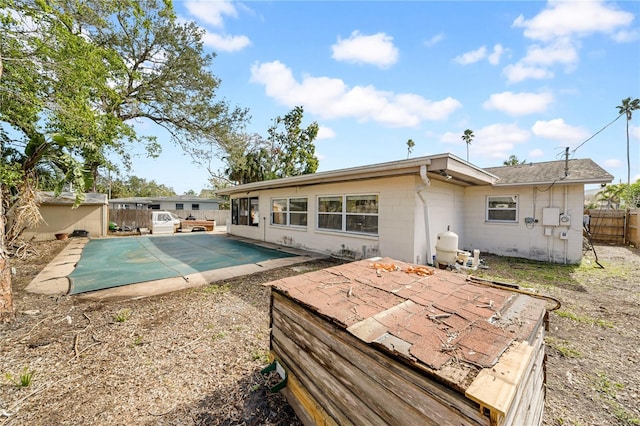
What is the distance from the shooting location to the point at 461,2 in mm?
5949

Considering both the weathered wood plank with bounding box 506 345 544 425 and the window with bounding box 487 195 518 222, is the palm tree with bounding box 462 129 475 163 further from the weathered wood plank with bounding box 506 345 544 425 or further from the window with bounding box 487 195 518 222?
the weathered wood plank with bounding box 506 345 544 425

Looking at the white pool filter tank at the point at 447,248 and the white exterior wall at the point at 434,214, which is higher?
the white exterior wall at the point at 434,214

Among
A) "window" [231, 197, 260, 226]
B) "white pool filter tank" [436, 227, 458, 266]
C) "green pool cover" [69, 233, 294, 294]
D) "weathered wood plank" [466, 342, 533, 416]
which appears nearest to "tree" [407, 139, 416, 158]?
"window" [231, 197, 260, 226]

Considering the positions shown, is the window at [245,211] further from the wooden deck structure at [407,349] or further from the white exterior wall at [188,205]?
the white exterior wall at [188,205]

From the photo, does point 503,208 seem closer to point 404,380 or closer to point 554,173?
point 554,173

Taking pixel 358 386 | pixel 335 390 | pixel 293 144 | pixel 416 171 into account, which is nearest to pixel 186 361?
pixel 335 390

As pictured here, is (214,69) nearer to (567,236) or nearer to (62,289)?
(62,289)

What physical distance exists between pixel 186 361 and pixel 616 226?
1733cm

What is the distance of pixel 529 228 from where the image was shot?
8.33 meters

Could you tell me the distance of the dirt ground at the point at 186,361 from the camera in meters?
2.27

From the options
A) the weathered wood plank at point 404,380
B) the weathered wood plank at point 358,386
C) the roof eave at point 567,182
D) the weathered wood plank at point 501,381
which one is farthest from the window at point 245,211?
the weathered wood plank at point 501,381

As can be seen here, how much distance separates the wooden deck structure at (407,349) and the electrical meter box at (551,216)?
25.2 ft

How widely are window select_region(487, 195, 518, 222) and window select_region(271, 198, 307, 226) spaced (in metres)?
6.98

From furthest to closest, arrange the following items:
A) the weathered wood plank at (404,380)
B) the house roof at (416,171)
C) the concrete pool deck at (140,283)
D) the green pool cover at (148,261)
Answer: the green pool cover at (148,261) < the house roof at (416,171) < the concrete pool deck at (140,283) < the weathered wood plank at (404,380)
